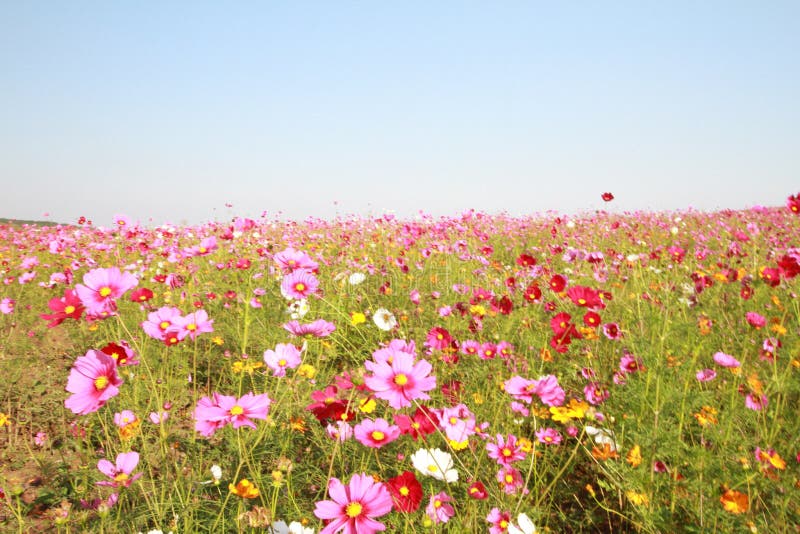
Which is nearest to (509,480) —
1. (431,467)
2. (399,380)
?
(431,467)

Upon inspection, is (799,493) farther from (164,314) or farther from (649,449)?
(164,314)

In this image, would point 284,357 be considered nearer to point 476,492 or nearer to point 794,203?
point 476,492

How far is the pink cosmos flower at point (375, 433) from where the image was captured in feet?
3.59

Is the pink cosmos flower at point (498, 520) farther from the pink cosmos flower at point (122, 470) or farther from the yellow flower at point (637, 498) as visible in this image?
the pink cosmos flower at point (122, 470)

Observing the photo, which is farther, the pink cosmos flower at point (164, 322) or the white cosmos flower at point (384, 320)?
the white cosmos flower at point (384, 320)

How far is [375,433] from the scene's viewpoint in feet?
3.70

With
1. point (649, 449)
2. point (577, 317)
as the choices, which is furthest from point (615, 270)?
point (649, 449)

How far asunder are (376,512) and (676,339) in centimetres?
164

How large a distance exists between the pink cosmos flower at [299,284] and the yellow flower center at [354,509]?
0.76m

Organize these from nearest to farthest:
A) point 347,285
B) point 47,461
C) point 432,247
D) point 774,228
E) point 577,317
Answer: point 47,461 < point 577,317 < point 347,285 < point 432,247 < point 774,228

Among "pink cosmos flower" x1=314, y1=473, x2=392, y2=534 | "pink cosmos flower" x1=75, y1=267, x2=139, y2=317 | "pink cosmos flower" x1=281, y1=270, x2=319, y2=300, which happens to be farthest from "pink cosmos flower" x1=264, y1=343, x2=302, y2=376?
"pink cosmos flower" x1=314, y1=473, x2=392, y2=534

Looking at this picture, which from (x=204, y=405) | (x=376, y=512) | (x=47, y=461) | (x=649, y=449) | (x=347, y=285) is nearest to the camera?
(x=376, y=512)

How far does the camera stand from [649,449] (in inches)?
52.7

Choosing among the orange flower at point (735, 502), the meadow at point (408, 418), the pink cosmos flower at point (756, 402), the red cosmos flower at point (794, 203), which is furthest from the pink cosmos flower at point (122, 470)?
the red cosmos flower at point (794, 203)
